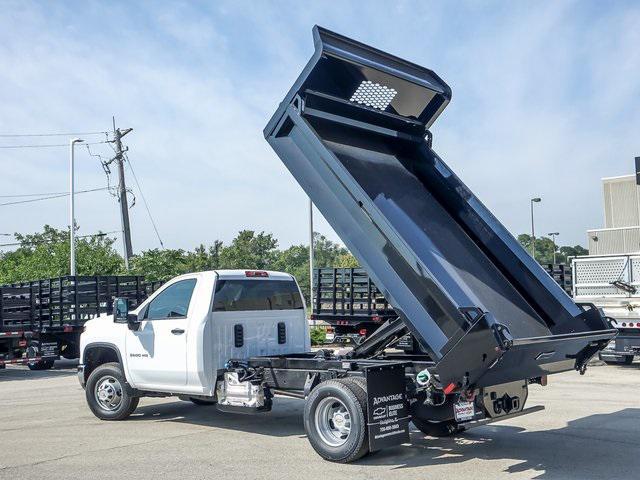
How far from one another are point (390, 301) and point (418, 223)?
3.45ft

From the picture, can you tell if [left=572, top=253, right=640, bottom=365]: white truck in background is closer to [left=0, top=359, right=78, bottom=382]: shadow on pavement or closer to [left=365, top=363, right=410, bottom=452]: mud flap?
[left=365, top=363, right=410, bottom=452]: mud flap

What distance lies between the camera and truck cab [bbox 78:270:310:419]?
8.92m

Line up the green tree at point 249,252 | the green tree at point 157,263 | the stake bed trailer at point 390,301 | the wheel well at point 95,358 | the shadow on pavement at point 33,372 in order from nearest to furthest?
1. the stake bed trailer at point 390,301
2. the wheel well at point 95,358
3. the shadow on pavement at point 33,372
4. the green tree at point 157,263
5. the green tree at point 249,252

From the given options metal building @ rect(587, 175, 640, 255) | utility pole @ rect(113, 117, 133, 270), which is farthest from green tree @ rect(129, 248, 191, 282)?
metal building @ rect(587, 175, 640, 255)

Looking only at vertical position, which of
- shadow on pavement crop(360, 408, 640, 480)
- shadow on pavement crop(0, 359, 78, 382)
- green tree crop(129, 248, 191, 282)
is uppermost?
green tree crop(129, 248, 191, 282)

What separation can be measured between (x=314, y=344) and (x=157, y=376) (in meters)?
15.2

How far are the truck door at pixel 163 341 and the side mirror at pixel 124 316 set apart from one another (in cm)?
9

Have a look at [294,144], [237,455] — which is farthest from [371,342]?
[294,144]

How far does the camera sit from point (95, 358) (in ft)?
34.6

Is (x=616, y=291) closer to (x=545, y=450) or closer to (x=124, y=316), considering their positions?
(x=545, y=450)

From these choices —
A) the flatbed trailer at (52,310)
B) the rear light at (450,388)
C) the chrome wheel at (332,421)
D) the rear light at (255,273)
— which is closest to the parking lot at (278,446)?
the chrome wheel at (332,421)

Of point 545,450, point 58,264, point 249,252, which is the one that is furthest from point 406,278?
point 249,252

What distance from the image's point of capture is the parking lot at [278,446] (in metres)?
6.98

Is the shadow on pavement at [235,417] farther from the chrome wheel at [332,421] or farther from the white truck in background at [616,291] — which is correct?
the white truck in background at [616,291]
